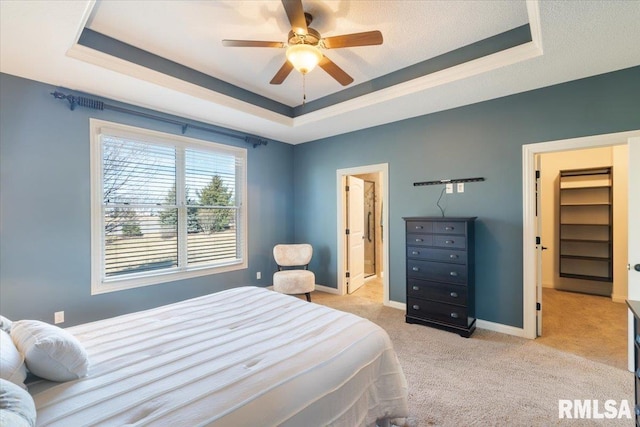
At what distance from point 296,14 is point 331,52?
1.03 m

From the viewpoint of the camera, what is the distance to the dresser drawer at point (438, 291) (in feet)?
10.1

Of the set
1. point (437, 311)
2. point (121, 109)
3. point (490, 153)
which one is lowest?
point (437, 311)

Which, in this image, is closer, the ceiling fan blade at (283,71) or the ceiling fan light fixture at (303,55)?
the ceiling fan light fixture at (303,55)

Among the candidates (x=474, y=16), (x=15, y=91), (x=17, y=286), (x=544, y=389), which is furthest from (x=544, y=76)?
(x=17, y=286)

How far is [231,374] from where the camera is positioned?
1.21 metres

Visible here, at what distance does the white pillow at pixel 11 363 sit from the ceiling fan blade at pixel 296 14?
2.22 m

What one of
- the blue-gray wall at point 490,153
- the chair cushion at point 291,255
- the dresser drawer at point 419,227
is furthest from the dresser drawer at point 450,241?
the chair cushion at point 291,255

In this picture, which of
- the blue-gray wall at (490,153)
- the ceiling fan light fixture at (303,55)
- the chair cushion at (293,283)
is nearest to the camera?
the ceiling fan light fixture at (303,55)

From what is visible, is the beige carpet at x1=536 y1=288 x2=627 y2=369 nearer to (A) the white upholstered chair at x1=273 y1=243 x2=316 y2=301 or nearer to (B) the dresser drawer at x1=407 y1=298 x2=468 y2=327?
(B) the dresser drawer at x1=407 y1=298 x2=468 y2=327

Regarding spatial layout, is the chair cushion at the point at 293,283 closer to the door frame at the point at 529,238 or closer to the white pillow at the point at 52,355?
the door frame at the point at 529,238

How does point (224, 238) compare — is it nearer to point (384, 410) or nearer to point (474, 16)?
point (384, 410)

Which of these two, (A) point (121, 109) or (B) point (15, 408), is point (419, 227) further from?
(A) point (121, 109)

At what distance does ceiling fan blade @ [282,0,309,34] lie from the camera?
1.78 metres
